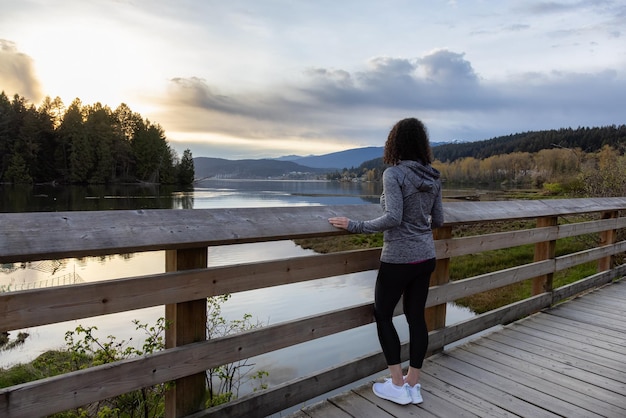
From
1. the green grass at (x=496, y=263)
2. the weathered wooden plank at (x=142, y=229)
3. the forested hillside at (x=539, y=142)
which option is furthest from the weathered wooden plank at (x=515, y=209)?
the forested hillside at (x=539, y=142)

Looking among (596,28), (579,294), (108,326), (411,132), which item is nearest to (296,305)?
(108,326)

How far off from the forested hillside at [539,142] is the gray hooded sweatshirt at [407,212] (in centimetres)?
6064

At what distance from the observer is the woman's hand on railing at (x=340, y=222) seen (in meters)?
2.45

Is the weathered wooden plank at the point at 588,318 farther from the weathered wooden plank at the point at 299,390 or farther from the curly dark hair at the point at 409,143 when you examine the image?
the curly dark hair at the point at 409,143

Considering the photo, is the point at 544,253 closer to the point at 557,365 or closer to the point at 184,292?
the point at 557,365

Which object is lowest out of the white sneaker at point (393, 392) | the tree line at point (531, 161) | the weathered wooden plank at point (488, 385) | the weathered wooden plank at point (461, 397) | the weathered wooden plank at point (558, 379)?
the weathered wooden plank at point (558, 379)

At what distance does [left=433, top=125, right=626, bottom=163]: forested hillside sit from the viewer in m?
88.6

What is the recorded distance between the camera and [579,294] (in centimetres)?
579

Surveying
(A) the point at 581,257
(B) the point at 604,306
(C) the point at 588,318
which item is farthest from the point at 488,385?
(A) the point at 581,257

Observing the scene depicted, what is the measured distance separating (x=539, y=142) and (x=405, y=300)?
125894mm

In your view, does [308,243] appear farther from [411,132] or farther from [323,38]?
[411,132]

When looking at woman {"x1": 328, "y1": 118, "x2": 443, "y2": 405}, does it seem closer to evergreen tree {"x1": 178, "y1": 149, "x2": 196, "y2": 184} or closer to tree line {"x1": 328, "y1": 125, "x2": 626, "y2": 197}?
tree line {"x1": 328, "y1": 125, "x2": 626, "y2": 197}

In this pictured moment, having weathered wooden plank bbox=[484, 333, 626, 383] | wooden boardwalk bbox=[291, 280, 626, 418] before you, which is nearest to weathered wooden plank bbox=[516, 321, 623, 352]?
wooden boardwalk bbox=[291, 280, 626, 418]

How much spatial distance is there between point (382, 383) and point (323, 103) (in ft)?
113
